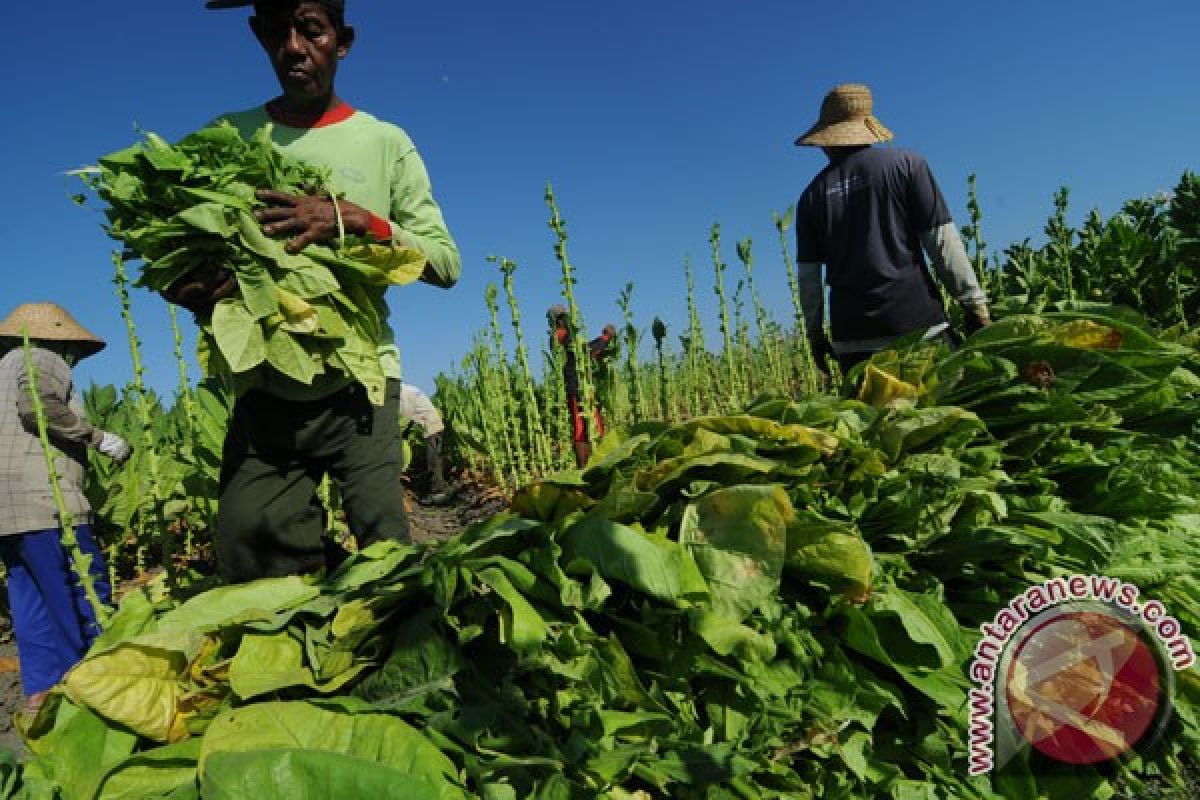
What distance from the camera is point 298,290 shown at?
6.02 ft

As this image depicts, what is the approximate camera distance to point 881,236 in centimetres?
365

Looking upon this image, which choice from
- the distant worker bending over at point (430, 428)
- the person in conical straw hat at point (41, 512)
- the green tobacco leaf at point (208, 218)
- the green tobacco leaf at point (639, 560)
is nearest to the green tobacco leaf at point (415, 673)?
the green tobacco leaf at point (639, 560)

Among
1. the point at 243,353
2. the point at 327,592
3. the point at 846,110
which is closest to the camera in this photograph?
the point at 327,592

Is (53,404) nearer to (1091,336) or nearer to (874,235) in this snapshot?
(874,235)

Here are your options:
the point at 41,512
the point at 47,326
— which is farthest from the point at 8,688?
the point at 47,326

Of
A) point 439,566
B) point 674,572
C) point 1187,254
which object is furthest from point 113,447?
point 1187,254

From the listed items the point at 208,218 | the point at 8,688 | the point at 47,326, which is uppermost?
the point at 47,326

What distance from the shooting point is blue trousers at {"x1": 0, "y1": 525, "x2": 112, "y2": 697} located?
3961mm

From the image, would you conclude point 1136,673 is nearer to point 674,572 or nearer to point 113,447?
point 674,572

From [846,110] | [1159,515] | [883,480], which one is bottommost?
[1159,515]

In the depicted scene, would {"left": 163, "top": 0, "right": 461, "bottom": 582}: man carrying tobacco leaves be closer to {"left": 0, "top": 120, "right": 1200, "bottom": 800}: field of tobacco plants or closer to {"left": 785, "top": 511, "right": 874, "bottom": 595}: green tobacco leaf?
{"left": 0, "top": 120, "right": 1200, "bottom": 800}: field of tobacco plants

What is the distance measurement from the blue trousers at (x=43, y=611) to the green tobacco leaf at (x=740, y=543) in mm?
4036

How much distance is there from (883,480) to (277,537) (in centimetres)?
166

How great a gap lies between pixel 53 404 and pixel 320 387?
277cm
